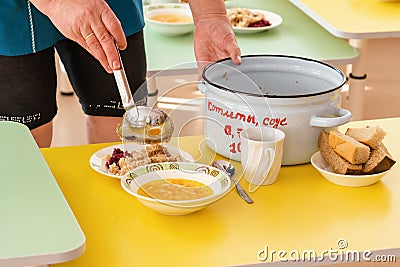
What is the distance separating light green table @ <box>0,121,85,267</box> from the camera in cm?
106

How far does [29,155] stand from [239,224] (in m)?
0.41

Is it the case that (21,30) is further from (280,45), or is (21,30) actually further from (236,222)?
(280,45)

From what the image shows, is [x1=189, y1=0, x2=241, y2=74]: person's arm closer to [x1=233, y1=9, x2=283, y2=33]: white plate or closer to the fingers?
the fingers

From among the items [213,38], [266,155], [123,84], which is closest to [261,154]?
[266,155]

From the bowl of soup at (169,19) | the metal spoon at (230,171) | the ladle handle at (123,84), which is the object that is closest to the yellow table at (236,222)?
the metal spoon at (230,171)

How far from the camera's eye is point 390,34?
7.23 feet

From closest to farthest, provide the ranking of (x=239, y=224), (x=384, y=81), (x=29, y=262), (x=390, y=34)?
1. (x=29, y=262)
2. (x=239, y=224)
3. (x=390, y=34)
4. (x=384, y=81)

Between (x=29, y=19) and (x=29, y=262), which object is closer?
(x=29, y=262)

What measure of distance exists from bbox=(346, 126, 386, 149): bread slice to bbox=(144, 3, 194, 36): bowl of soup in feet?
3.37

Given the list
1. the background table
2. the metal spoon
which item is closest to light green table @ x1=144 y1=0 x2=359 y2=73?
the background table

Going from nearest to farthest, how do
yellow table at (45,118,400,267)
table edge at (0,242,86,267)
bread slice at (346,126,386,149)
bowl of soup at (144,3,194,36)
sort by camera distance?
table edge at (0,242,86,267) < yellow table at (45,118,400,267) < bread slice at (346,126,386,149) < bowl of soup at (144,3,194,36)

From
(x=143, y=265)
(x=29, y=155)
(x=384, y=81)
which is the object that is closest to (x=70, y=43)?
(x=29, y=155)

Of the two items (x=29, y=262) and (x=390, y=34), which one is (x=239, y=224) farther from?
(x=390, y=34)

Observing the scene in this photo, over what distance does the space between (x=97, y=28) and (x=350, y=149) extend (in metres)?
0.49
